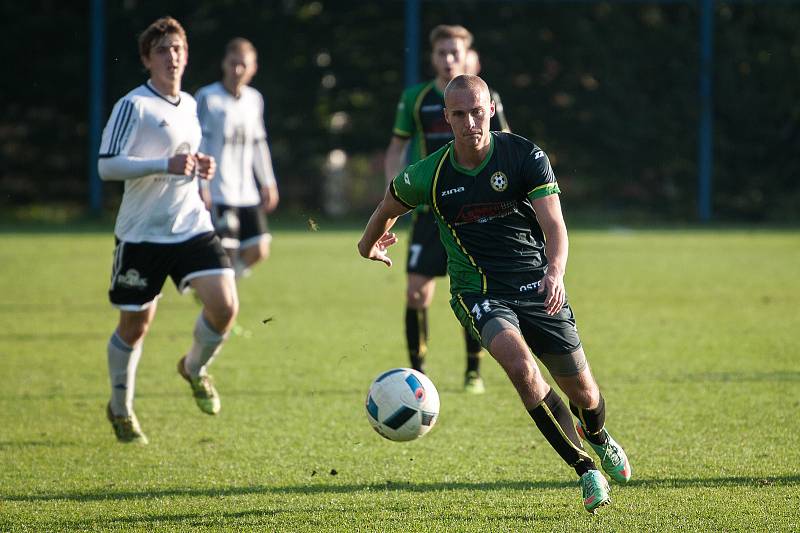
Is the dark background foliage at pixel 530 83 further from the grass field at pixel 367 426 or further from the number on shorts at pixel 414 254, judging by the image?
the number on shorts at pixel 414 254

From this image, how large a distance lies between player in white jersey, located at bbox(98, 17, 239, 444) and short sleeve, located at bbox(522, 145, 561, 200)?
1.95 m

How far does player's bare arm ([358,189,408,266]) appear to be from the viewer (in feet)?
16.8

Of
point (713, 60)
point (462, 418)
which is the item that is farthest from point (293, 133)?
point (462, 418)

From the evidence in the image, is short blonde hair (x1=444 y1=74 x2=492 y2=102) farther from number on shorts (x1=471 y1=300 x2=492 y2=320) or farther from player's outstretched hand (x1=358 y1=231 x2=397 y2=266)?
number on shorts (x1=471 y1=300 x2=492 y2=320)

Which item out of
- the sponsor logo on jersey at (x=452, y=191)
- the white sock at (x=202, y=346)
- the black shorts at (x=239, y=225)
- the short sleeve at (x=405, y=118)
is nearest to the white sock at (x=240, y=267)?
the black shorts at (x=239, y=225)

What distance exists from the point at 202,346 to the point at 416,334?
161 cm

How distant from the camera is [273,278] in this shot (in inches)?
546

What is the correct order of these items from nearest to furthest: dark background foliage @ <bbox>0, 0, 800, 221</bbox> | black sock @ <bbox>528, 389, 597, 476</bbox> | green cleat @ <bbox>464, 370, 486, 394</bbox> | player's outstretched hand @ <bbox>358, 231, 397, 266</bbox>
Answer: black sock @ <bbox>528, 389, 597, 476</bbox>
player's outstretched hand @ <bbox>358, 231, 397, 266</bbox>
green cleat @ <bbox>464, 370, 486, 394</bbox>
dark background foliage @ <bbox>0, 0, 800, 221</bbox>

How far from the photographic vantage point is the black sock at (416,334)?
7.59 metres

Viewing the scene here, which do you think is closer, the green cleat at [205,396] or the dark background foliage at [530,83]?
the green cleat at [205,396]

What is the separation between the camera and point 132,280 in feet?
20.0

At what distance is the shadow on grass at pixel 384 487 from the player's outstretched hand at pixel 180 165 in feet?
5.38

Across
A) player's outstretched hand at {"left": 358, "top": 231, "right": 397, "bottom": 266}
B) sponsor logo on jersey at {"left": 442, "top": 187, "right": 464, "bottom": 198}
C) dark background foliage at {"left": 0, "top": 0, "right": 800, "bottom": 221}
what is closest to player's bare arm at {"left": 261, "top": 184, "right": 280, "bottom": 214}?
player's outstretched hand at {"left": 358, "top": 231, "right": 397, "bottom": 266}

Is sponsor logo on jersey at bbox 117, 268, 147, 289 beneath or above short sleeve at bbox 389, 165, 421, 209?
beneath
